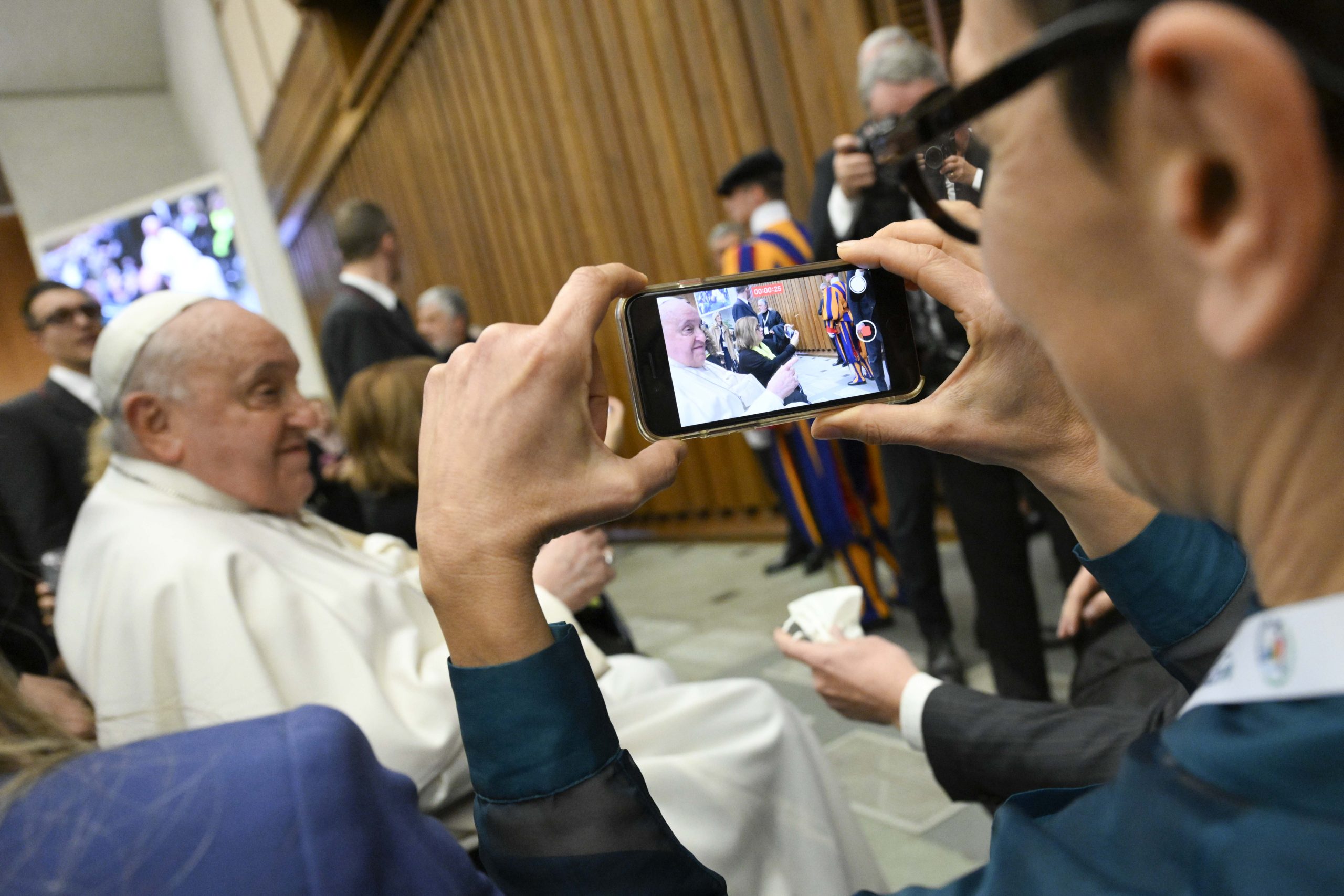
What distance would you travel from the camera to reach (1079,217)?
436 mm

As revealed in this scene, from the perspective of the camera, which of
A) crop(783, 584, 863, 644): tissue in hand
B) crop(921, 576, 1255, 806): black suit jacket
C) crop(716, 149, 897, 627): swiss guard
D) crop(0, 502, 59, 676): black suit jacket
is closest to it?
crop(921, 576, 1255, 806): black suit jacket

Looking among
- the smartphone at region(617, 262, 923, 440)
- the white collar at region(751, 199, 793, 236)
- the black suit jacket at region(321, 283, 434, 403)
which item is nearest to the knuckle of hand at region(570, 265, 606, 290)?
the smartphone at region(617, 262, 923, 440)

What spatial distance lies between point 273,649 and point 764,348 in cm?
93

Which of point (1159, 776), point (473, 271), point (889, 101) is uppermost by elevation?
point (473, 271)

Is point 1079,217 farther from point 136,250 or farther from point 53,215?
point 53,215

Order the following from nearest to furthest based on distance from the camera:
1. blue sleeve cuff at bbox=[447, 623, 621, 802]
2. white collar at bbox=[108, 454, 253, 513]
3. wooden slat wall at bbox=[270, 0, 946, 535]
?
blue sleeve cuff at bbox=[447, 623, 621, 802] → white collar at bbox=[108, 454, 253, 513] → wooden slat wall at bbox=[270, 0, 946, 535]

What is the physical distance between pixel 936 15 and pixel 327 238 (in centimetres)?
738

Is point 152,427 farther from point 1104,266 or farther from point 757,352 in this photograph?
point 1104,266

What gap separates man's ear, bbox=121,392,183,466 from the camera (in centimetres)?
170

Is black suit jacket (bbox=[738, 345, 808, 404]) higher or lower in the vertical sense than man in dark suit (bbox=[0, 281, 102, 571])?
lower

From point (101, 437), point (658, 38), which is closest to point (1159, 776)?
point (101, 437)

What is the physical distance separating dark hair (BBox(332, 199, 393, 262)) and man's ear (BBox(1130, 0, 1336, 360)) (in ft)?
12.3

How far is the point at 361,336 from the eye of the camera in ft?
11.7

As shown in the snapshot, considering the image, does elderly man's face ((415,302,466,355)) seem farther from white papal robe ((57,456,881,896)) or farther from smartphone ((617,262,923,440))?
smartphone ((617,262,923,440))
